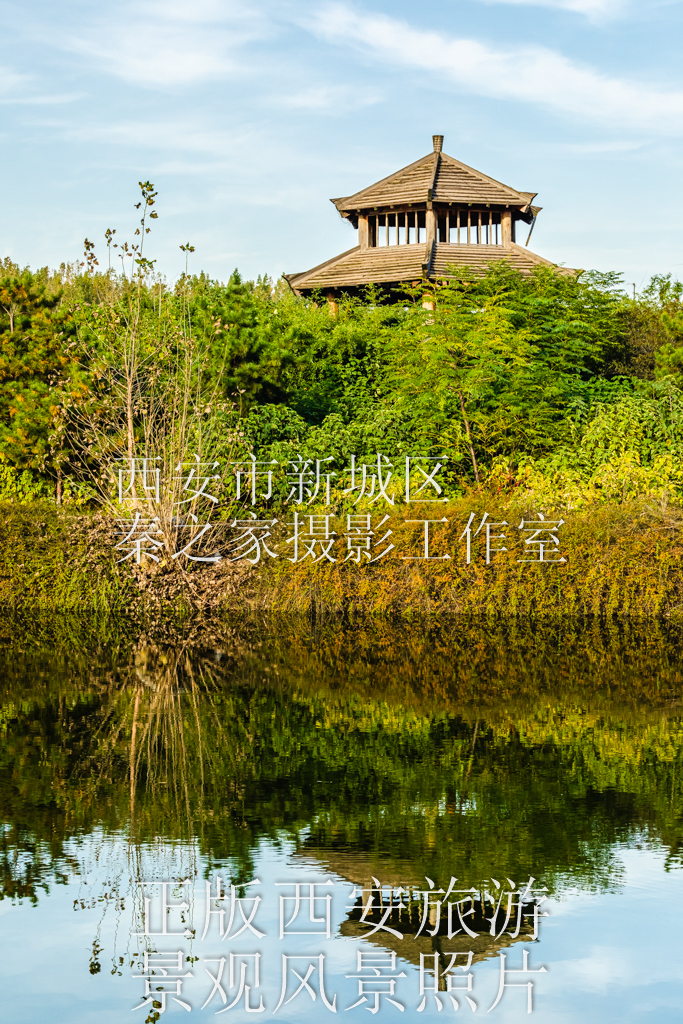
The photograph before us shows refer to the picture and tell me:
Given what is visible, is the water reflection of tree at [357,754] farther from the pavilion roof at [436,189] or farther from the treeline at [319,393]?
the pavilion roof at [436,189]

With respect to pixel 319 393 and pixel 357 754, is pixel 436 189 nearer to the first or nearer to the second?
pixel 319 393

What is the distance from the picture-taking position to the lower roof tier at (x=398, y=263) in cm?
3275

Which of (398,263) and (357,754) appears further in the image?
(398,263)

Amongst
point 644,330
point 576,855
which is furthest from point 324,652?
point 644,330

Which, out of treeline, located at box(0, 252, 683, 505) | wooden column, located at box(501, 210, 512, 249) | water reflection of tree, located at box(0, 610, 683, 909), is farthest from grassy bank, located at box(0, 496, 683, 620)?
wooden column, located at box(501, 210, 512, 249)

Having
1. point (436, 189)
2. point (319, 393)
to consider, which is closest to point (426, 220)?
point (436, 189)

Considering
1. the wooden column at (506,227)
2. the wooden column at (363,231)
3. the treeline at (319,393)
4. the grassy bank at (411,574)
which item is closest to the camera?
the grassy bank at (411,574)

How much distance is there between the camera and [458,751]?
9.20 metres

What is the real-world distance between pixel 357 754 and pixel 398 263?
85.2 ft

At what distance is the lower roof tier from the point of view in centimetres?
3275

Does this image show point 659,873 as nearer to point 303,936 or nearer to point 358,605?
point 303,936

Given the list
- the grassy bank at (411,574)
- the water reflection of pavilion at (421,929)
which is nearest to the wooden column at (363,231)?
the grassy bank at (411,574)

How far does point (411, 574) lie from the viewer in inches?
685

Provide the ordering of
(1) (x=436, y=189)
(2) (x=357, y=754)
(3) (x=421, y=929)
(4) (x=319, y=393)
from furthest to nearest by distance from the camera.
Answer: (1) (x=436, y=189), (4) (x=319, y=393), (2) (x=357, y=754), (3) (x=421, y=929)
